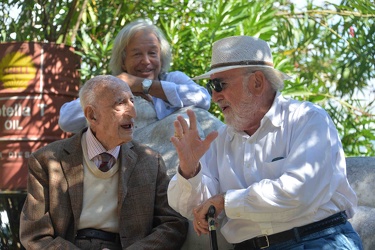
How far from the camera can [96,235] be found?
4.34 metres

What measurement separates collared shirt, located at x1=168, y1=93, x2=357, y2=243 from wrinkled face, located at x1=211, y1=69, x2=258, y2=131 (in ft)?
0.26

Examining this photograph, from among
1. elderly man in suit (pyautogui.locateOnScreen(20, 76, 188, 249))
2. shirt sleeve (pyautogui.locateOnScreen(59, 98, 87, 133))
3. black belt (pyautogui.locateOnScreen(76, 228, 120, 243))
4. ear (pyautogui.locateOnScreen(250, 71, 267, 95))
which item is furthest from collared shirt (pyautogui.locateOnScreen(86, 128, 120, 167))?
ear (pyautogui.locateOnScreen(250, 71, 267, 95))

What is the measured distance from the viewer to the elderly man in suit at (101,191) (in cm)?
434

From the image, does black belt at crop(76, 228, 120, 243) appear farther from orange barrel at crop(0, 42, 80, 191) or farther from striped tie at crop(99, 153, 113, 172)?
Result: orange barrel at crop(0, 42, 80, 191)

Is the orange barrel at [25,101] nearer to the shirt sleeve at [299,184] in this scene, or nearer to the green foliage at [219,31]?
the green foliage at [219,31]

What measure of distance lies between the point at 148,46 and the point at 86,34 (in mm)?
1981

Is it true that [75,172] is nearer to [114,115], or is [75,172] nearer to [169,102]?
[114,115]

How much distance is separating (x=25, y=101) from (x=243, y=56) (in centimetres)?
266

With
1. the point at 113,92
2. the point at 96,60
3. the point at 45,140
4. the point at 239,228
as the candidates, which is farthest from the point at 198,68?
the point at 239,228

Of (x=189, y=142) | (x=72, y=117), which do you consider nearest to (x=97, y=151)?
(x=72, y=117)

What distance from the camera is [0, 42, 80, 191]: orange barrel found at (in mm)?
6219

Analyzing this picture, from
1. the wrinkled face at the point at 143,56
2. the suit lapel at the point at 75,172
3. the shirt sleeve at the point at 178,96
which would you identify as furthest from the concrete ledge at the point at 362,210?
the wrinkled face at the point at 143,56

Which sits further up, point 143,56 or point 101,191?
point 143,56

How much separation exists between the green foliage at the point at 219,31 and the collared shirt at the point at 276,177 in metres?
2.45
